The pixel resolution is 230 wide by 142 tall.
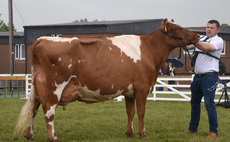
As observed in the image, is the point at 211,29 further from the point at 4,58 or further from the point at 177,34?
the point at 4,58

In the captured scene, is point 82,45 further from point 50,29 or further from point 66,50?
point 50,29

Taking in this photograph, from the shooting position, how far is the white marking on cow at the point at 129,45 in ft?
23.6

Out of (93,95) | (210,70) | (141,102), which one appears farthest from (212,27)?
(93,95)

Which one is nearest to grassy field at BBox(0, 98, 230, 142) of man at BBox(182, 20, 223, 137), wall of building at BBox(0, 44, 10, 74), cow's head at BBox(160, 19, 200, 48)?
man at BBox(182, 20, 223, 137)

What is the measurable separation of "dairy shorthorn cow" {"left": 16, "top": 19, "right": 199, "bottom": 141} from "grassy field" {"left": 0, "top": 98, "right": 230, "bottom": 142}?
54cm

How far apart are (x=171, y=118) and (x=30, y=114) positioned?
461cm

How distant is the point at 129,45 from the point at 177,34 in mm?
1021

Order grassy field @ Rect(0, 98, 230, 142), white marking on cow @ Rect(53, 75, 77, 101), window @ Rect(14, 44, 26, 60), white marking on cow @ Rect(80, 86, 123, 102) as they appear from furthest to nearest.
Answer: window @ Rect(14, 44, 26, 60) < grassy field @ Rect(0, 98, 230, 142) < white marking on cow @ Rect(80, 86, 123, 102) < white marking on cow @ Rect(53, 75, 77, 101)

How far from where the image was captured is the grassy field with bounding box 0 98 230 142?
23.9ft

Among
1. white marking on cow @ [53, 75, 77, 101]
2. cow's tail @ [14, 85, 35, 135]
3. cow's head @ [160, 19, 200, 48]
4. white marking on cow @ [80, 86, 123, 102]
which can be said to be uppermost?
cow's head @ [160, 19, 200, 48]

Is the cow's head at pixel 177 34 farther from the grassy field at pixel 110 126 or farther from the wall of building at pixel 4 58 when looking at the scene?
the wall of building at pixel 4 58

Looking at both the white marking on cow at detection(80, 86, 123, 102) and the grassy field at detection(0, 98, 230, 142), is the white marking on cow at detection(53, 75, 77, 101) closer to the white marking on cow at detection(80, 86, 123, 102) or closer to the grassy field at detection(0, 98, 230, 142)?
the white marking on cow at detection(80, 86, 123, 102)

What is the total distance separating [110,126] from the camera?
29.1 feet

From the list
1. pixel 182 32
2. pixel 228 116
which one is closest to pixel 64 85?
pixel 182 32
